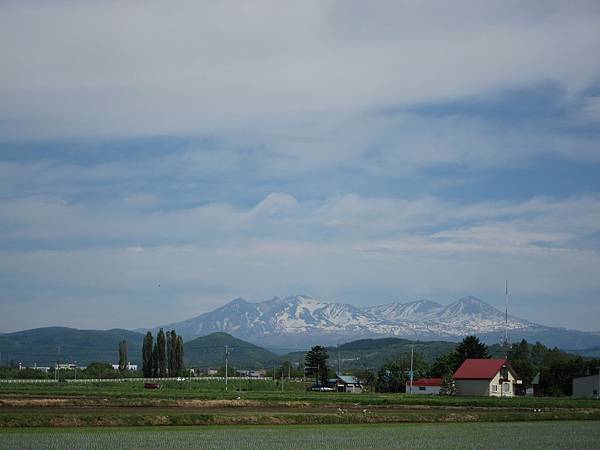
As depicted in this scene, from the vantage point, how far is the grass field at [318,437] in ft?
114

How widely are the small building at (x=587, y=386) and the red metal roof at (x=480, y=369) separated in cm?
912

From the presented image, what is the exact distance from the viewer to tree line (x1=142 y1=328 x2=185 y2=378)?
6334 inches

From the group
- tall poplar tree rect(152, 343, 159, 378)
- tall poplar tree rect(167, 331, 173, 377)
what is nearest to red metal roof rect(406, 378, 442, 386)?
tall poplar tree rect(167, 331, 173, 377)

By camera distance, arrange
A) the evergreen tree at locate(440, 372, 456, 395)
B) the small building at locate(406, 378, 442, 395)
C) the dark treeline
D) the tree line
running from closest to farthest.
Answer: the evergreen tree at locate(440, 372, 456, 395), the dark treeline, the small building at locate(406, 378, 442, 395), the tree line

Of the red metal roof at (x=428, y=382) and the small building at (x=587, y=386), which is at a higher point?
the small building at (x=587, y=386)

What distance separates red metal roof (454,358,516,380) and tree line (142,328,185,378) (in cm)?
7030

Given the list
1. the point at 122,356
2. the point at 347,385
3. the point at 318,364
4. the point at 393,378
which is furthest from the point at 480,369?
the point at 122,356

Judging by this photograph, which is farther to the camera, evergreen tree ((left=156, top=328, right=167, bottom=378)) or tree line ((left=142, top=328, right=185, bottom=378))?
evergreen tree ((left=156, top=328, right=167, bottom=378))

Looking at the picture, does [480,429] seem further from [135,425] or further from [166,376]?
[166,376]

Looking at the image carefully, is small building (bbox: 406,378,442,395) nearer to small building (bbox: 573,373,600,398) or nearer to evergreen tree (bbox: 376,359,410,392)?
evergreen tree (bbox: 376,359,410,392)

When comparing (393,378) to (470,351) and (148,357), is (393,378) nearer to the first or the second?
(470,351)

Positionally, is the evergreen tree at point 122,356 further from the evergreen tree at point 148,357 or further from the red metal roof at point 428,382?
the red metal roof at point 428,382

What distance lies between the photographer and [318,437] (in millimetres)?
39531

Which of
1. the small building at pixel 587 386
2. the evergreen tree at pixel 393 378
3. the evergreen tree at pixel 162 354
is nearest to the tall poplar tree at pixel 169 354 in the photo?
the evergreen tree at pixel 162 354
